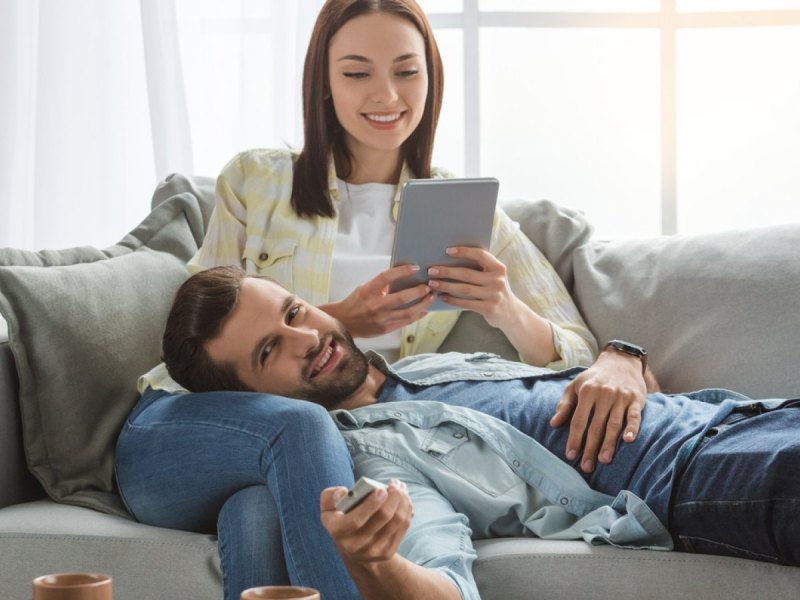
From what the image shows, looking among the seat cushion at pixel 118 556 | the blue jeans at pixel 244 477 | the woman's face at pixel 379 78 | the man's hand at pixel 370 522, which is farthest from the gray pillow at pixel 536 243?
the man's hand at pixel 370 522

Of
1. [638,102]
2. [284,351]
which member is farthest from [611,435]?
[638,102]

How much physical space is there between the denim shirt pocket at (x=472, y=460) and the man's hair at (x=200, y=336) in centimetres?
33

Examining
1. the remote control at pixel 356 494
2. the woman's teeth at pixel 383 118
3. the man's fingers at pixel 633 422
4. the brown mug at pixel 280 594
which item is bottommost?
the man's fingers at pixel 633 422

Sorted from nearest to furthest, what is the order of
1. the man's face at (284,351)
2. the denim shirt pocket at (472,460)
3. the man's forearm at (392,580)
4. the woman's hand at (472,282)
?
the man's forearm at (392,580) < the denim shirt pocket at (472,460) < the man's face at (284,351) < the woman's hand at (472,282)

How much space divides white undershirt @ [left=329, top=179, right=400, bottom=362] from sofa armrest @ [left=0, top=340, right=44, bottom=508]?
65 cm

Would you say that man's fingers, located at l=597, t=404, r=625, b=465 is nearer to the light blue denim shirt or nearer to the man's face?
the light blue denim shirt

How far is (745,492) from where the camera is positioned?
148cm

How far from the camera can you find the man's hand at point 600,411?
5.61 ft

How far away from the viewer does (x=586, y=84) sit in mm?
3865

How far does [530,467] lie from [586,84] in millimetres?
2433

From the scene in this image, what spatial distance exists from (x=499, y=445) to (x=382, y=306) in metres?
0.39

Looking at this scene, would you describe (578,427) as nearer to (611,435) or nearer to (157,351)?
(611,435)

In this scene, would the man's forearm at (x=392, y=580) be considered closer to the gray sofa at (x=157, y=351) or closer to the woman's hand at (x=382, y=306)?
the gray sofa at (x=157, y=351)

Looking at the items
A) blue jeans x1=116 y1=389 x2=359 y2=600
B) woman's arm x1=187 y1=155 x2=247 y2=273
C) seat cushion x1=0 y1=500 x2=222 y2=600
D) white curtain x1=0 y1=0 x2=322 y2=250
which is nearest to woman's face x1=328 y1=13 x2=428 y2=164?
woman's arm x1=187 y1=155 x2=247 y2=273
